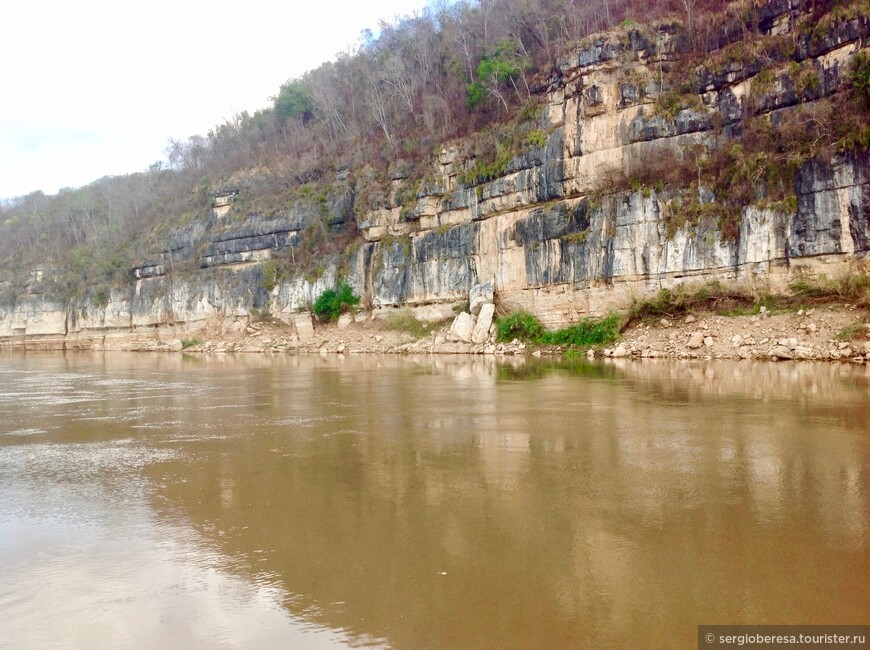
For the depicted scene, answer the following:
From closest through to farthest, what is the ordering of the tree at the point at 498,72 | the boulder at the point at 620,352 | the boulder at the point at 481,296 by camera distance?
the boulder at the point at 620,352 < the boulder at the point at 481,296 < the tree at the point at 498,72

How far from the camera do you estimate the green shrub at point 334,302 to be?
48.8 metres

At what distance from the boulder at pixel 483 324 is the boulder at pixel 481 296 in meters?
0.59

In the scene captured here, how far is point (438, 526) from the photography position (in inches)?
253

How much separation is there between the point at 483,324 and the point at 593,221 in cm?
882

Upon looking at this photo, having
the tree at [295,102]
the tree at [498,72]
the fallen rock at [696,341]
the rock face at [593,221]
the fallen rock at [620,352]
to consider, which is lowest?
the fallen rock at [620,352]

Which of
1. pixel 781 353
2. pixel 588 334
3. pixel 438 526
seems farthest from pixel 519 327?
pixel 438 526

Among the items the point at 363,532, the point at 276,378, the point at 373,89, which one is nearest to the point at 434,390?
the point at 276,378

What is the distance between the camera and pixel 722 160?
3162cm

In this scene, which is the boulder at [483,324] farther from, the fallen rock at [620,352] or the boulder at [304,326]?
the boulder at [304,326]

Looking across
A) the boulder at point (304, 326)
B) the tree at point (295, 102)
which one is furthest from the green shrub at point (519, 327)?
the tree at point (295, 102)

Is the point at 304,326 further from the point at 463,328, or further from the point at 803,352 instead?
the point at 803,352

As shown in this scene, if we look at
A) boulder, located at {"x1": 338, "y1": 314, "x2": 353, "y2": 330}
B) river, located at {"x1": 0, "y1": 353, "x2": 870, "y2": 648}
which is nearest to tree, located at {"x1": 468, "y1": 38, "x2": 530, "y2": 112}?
boulder, located at {"x1": 338, "y1": 314, "x2": 353, "y2": 330}

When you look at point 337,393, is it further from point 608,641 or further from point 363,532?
point 608,641

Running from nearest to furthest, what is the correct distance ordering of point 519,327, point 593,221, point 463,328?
1. point 593,221
2. point 519,327
3. point 463,328
